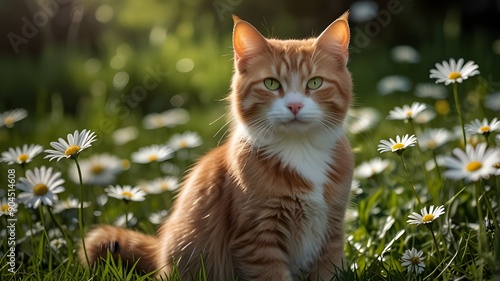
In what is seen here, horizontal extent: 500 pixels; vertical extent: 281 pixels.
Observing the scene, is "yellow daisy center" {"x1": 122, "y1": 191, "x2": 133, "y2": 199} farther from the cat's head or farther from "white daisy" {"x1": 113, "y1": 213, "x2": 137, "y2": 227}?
the cat's head

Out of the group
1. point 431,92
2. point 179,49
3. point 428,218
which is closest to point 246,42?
point 428,218

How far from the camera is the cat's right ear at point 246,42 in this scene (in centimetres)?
223

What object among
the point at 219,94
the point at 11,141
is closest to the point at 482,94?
the point at 219,94

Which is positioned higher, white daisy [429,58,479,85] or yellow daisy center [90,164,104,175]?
white daisy [429,58,479,85]

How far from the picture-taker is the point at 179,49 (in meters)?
5.56

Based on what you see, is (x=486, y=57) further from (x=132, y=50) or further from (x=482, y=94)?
(x=132, y=50)

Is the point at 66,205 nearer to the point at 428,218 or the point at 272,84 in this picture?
the point at 272,84

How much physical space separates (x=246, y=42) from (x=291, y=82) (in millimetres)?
219

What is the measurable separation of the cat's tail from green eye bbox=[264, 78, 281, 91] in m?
0.69

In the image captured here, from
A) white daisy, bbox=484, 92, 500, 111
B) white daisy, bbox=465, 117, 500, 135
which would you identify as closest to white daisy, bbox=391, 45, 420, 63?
white daisy, bbox=484, 92, 500, 111

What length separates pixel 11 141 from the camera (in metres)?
3.97

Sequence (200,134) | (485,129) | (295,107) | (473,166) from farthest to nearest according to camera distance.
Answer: (200,134), (485,129), (295,107), (473,166)

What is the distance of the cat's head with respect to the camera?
6.98 feet

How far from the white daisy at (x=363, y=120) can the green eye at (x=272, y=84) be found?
1.01 meters
